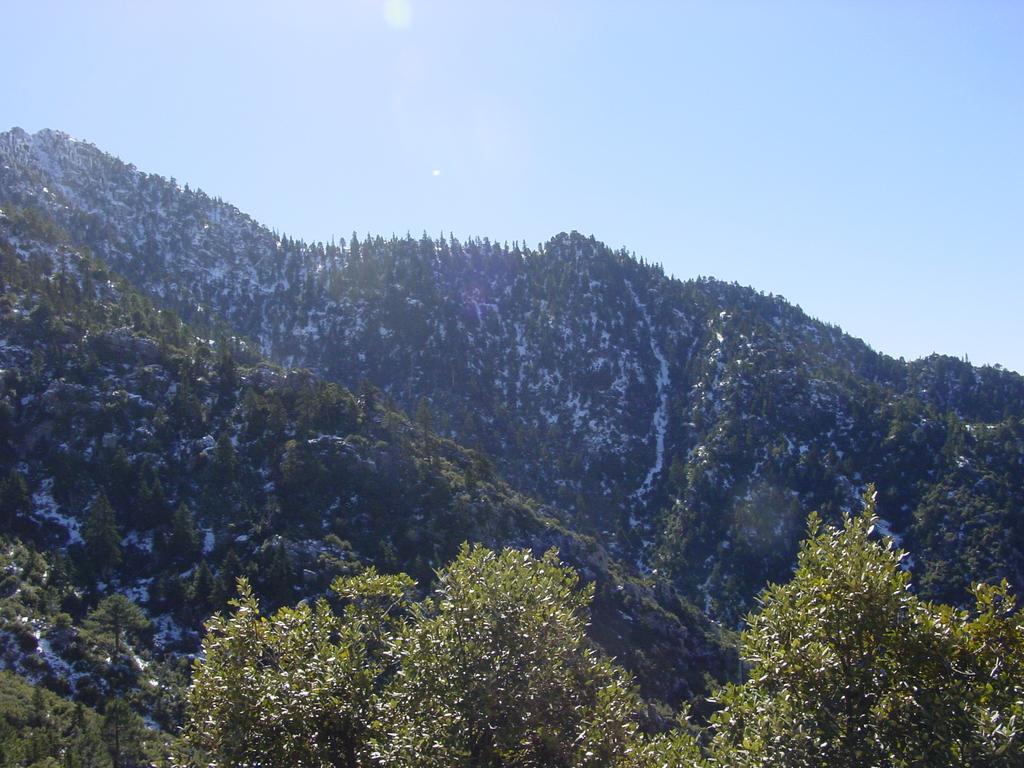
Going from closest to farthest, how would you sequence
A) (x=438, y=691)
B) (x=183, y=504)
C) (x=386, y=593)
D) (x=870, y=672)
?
(x=870, y=672)
(x=438, y=691)
(x=386, y=593)
(x=183, y=504)

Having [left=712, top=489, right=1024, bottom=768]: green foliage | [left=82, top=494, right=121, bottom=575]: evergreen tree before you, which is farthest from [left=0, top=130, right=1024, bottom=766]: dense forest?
Answer: [left=82, top=494, right=121, bottom=575]: evergreen tree

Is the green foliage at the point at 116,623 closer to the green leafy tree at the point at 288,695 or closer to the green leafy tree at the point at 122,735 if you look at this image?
the green leafy tree at the point at 122,735

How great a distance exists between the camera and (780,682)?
50.9ft

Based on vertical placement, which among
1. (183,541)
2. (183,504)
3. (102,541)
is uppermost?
(183,504)

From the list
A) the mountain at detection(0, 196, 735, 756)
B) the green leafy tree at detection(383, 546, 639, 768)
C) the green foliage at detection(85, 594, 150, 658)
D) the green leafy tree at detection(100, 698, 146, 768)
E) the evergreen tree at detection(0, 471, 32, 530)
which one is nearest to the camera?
the green leafy tree at detection(383, 546, 639, 768)

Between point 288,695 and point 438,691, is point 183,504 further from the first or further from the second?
point 438,691

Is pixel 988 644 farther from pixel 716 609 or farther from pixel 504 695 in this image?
pixel 716 609

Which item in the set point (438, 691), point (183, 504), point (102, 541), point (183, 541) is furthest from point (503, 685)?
point (183, 504)

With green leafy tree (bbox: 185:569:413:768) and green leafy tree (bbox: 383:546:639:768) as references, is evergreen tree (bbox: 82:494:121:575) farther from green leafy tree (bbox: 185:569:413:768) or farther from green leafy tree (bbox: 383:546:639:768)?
green leafy tree (bbox: 383:546:639:768)

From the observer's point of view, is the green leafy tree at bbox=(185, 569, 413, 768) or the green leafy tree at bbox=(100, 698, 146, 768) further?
the green leafy tree at bbox=(100, 698, 146, 768)

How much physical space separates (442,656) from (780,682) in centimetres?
845

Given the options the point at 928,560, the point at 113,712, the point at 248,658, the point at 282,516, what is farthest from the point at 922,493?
the point at 248,658

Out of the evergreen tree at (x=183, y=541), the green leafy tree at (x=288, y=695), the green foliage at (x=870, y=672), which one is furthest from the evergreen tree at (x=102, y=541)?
the green foliage at (x=870, y=672)

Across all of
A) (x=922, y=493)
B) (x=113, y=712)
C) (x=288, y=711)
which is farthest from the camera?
(x=922, y=493)
